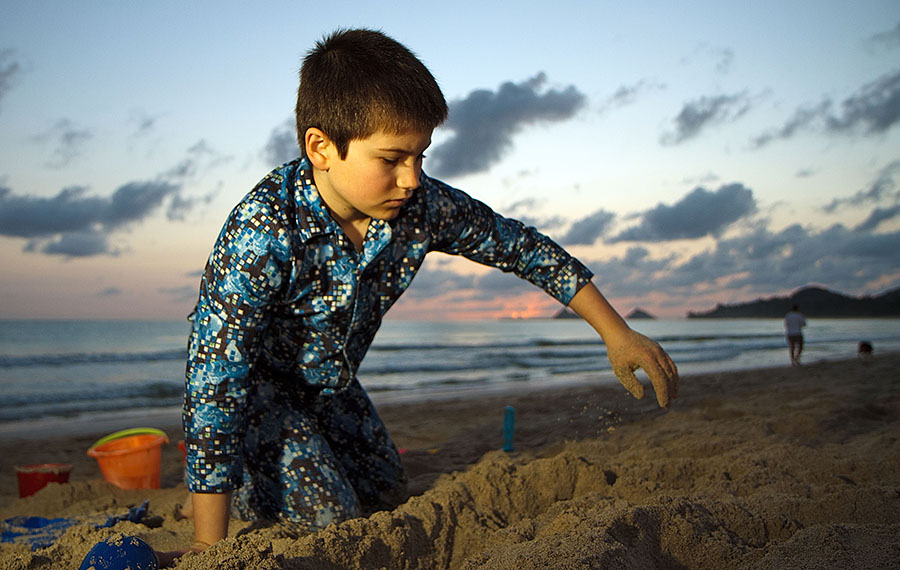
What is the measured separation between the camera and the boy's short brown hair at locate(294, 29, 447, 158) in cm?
174

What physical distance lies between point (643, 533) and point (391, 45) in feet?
5.05

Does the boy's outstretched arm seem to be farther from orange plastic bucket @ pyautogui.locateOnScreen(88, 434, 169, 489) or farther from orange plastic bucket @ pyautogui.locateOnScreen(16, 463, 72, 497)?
orange plastic bucket @ pyautogui.locateOnScreen(16, 463, 72, 497)

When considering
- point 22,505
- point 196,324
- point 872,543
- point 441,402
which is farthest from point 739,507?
point 441,402

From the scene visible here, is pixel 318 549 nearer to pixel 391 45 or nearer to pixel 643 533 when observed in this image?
pixel 643 533

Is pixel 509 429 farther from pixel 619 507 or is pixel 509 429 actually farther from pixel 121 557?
pixel 121 557

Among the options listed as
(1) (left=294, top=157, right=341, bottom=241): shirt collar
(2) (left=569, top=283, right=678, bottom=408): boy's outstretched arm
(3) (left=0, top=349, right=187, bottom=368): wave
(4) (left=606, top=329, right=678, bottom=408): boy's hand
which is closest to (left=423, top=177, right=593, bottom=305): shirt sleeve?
(2) (left=569, top=283, right=678, bottom=408): boy's outstretched arm

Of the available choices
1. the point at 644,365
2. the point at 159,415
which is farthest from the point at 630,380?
the point at 159,415

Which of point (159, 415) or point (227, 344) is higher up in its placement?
point (227, 344)

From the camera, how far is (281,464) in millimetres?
2312

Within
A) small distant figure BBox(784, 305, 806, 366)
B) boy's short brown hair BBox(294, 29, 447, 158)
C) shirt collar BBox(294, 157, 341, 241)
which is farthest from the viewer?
small distant figure BBox(784, 305, 806, 366)

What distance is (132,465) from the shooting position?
Result: 3.20 metres

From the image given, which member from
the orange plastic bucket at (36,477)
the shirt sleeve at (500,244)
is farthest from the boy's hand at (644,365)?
the orange plastic bucket at (36,477)

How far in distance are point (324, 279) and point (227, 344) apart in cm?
39

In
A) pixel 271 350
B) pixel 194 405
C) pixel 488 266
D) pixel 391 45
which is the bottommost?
pixel 194 405
